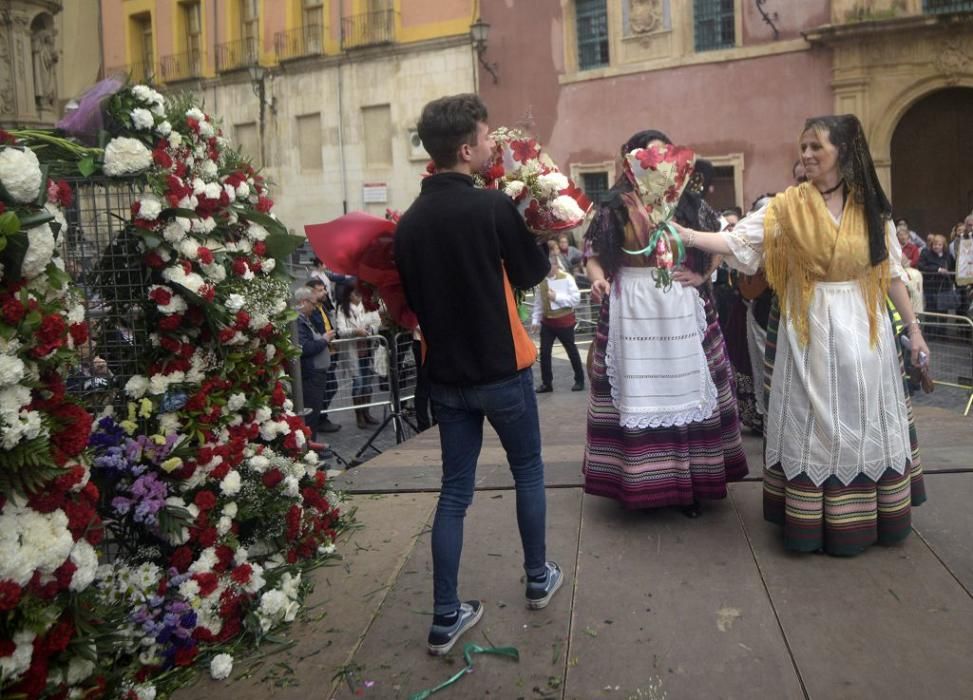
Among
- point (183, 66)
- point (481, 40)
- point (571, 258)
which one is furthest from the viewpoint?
point (183, 66)

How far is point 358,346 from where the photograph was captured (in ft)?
28.1

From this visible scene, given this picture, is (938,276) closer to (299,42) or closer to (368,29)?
(368,29)

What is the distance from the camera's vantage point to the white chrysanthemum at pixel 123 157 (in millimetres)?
3533

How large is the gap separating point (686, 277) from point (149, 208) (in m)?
2.39

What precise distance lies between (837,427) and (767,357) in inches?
22.8

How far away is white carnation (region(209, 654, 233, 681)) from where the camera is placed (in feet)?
10.9

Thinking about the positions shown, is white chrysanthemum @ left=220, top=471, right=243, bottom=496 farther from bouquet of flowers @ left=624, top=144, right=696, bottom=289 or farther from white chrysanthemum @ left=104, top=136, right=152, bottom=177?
bouquet of flowers @ left=624, top=144, right=696, bottom=289

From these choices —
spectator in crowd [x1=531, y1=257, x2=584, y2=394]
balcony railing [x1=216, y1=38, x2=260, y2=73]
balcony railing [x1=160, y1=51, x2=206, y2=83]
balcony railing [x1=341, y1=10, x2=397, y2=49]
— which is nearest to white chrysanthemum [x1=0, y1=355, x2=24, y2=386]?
spectator in crowd [x1=531, y1=257, x2=584, y2=394]

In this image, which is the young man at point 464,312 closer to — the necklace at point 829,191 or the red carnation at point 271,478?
the red carnation at point 271,478

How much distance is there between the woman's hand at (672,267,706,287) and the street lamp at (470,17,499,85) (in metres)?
19.1

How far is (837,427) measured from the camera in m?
3.96

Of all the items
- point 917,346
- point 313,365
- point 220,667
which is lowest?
point 220,667

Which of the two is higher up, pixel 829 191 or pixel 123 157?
pixel 123 157

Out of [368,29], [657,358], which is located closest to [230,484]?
[657,358]
